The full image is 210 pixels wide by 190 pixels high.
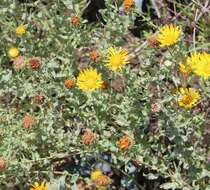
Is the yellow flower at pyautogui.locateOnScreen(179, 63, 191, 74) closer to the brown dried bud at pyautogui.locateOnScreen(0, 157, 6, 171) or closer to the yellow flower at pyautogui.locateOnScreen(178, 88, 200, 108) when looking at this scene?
the yellow flower at pyautogui.locateOnScreen(178, 88, 200, 108)

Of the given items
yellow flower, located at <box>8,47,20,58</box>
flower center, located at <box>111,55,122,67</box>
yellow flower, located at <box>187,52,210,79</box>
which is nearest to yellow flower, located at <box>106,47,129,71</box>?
flower center, located at <box>111,55,122,67</box>

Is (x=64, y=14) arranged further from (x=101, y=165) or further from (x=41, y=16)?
(x=101, y=165)

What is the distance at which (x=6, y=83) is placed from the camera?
2578 mm

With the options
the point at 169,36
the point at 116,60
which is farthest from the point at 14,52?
the point at 169,36

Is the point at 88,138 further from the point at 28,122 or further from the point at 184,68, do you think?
the point at 184,68

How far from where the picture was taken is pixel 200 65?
2145 mm

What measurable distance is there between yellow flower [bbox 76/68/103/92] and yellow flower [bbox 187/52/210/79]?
40 centimetres

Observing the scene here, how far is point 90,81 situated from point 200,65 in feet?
1.55

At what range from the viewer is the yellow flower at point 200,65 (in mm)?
2105

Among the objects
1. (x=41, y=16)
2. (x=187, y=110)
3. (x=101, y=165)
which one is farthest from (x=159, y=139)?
(x=41, y=16)

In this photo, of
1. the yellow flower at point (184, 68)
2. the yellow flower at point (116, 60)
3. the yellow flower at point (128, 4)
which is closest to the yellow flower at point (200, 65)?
the yellow flower at point (184, 68)

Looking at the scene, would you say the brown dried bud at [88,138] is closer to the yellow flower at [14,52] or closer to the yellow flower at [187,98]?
the yellow flower at [187,98]

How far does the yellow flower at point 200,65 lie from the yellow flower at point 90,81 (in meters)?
0.40

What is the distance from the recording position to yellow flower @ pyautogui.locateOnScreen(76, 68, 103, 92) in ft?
7.56
